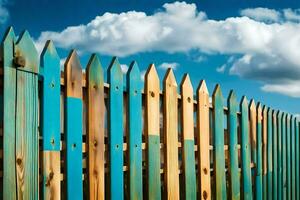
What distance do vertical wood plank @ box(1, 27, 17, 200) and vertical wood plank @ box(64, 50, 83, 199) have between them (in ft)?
1.54

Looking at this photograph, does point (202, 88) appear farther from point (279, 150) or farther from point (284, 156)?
point (284, 156)

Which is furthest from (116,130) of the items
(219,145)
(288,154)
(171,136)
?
(288,154)

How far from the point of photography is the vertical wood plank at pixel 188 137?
Answer: 17.7 feet

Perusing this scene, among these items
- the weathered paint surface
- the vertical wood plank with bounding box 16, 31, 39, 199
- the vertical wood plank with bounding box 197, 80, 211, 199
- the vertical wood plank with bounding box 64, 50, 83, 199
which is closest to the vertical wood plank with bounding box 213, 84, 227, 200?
the vertical wood plank with bounding box 197, 80, 211, 199

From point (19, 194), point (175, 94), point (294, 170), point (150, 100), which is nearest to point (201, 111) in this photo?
point (175, 94)

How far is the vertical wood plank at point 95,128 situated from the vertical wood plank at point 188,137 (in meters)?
1.32

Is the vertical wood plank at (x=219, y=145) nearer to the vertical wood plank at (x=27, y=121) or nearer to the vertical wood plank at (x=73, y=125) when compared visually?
the vertical wood plank at (x=73, y=125)

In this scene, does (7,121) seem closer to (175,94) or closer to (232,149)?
(175,94)

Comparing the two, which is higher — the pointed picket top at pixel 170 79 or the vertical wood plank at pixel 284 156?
the pointed picket top at pixel 170 79

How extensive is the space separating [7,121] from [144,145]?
5.18ft

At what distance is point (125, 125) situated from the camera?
4.62 meters

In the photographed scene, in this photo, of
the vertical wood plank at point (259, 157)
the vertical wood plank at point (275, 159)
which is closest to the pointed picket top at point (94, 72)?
the vertical wood plank at point (259, 157)

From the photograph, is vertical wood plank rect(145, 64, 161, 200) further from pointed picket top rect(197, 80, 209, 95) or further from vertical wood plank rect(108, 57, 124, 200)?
pointed picket top rect(197, 80, 209, 95)

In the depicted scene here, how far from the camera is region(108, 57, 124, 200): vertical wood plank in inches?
172
